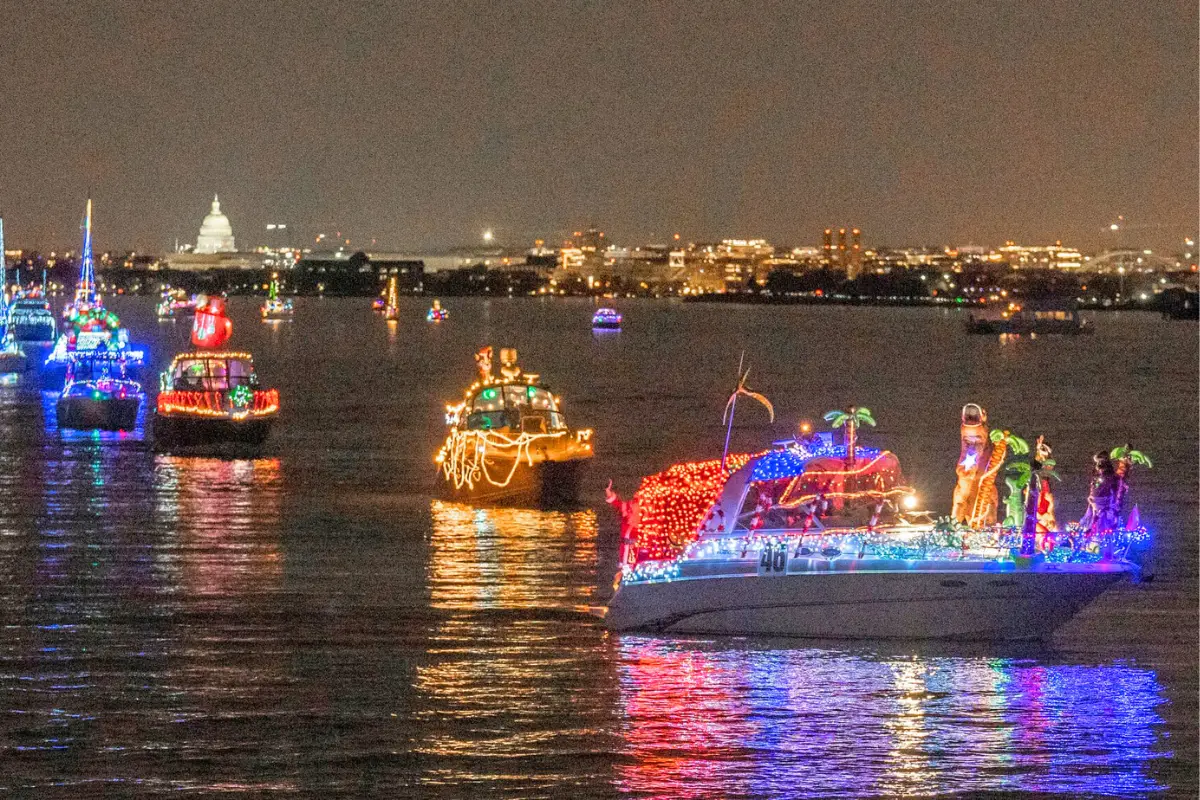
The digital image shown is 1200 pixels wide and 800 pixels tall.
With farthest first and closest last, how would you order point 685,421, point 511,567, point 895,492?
point 685,421, point 511,567, point 895,492

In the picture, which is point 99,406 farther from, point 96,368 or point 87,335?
point 87,335

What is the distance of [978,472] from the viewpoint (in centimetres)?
2234

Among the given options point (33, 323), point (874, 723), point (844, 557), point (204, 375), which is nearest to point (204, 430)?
point (204, 375)

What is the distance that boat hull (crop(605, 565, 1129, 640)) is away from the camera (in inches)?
845

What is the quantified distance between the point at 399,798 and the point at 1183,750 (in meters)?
7.80

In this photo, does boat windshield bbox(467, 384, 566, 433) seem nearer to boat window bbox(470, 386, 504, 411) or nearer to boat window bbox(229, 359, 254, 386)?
→ boat window bbox(470, 386, 504, 411)

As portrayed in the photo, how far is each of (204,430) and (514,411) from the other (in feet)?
46.9

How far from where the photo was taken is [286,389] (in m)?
89.2

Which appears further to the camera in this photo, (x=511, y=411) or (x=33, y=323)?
(x=33, y=323)

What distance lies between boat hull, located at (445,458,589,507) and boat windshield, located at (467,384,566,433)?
0.86 m

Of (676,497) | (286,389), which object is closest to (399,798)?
(676,497)

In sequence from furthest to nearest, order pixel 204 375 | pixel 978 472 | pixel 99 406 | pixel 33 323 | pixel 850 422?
pixel 33 323, pixel 99 406, pixel 204 375, pixel 850 422, pixel 978 472

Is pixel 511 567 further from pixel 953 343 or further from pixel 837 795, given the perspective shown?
pixel 953 343

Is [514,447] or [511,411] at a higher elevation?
[511,411]
